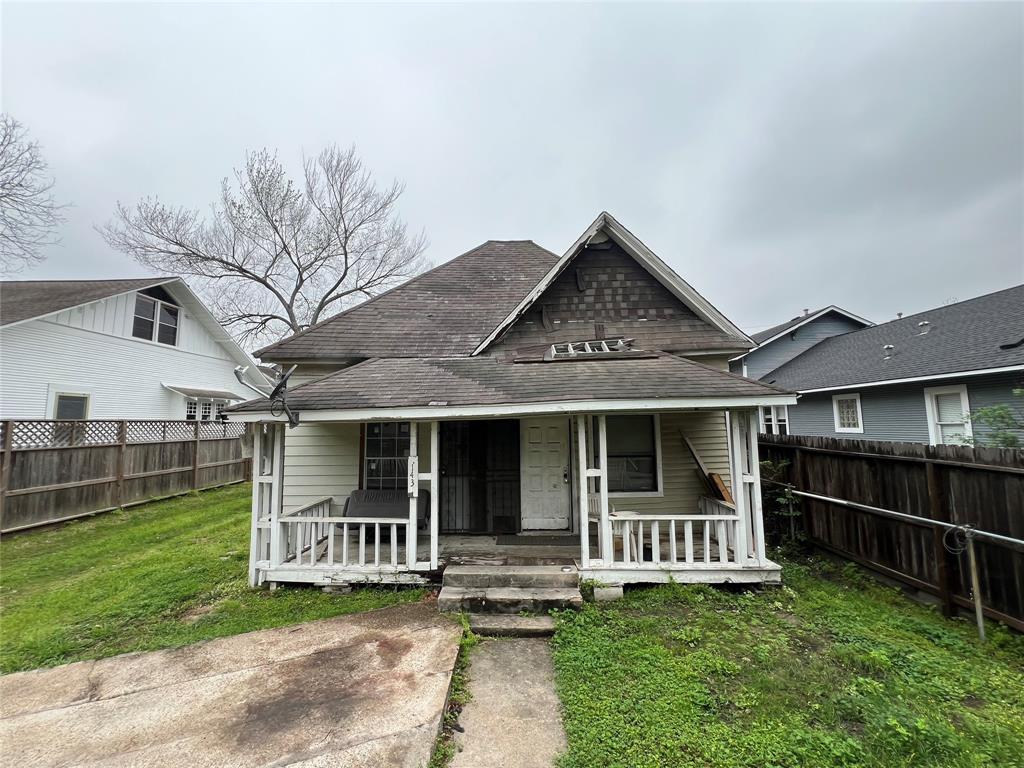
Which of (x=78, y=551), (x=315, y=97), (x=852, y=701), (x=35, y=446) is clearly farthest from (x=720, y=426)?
(x=315, y=97)

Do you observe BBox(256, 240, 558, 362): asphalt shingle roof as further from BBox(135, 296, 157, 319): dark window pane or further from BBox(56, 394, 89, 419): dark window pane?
BBox(135, 296, 157, 319): dark window pane

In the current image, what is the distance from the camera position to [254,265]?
22188 millimetres

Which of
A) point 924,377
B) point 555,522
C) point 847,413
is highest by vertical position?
point 924,377

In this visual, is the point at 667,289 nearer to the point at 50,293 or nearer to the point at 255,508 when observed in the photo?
the point at 255,508

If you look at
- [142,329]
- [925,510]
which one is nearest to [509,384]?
[925,510]

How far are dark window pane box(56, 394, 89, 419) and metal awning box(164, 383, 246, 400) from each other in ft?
8.65

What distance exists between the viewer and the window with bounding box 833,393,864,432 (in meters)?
13.6

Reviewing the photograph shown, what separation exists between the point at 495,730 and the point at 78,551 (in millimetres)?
8868

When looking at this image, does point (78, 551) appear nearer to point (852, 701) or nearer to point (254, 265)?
point (852, 701)

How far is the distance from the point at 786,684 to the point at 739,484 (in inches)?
→ 98.5

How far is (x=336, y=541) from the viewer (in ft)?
23.0

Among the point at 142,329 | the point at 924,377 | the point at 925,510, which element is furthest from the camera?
the point at 142,329

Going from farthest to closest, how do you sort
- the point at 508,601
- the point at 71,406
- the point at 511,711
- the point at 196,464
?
1. the point at 196,464
2. the point at 71,406
3. the point at 508,601
4. the point at 511,711

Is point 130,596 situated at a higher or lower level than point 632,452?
lower
